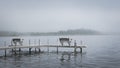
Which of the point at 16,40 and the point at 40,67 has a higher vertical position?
the point at 16,40

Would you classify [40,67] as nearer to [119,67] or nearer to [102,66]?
[102,66]

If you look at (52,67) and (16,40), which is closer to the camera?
(52,67)

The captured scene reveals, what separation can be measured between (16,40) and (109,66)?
40052 millimetres

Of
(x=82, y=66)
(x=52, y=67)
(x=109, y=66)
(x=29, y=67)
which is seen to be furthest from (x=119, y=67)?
(x=29, y=67)

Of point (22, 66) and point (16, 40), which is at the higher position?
point (16, 40)

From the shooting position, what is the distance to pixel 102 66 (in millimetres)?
53719

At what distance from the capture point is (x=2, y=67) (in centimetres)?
5166

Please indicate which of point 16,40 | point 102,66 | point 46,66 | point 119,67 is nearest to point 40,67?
point 46,66

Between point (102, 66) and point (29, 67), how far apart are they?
1774cm

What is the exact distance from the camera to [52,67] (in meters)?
52.1

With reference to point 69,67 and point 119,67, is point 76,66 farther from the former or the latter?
point 119,67

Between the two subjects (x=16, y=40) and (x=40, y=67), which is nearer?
(x=40, y=67)

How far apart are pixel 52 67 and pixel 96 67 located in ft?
34.4

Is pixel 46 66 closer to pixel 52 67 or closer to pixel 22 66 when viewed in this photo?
pixel 52 67
